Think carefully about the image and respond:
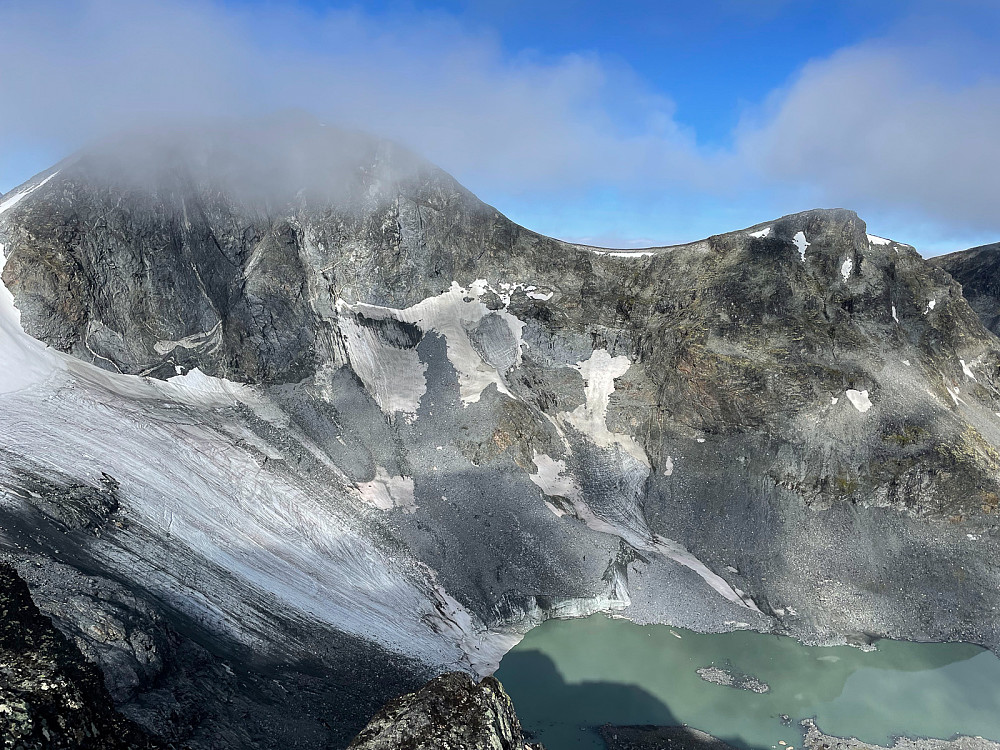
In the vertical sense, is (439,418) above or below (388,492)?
above

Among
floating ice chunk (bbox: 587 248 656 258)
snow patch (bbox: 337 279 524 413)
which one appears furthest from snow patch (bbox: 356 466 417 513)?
floating ice chunk (bbox: 587 248 656 258)

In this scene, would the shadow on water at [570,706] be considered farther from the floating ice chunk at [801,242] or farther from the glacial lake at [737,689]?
the floating ice chunk at [801,242]

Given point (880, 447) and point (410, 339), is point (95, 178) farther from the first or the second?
point (880, 447)

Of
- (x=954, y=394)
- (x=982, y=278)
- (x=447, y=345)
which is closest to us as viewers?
(x=954, y=394)

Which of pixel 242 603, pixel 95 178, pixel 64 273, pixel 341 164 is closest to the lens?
pixel 242 603

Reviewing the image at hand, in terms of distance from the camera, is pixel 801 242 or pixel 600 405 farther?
pixel 801 242

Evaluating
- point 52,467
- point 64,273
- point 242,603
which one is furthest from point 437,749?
point 64,273

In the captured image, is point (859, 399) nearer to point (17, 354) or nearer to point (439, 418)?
point (439, 418)

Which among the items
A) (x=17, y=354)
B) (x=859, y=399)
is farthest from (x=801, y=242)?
(x=17, y=354)
